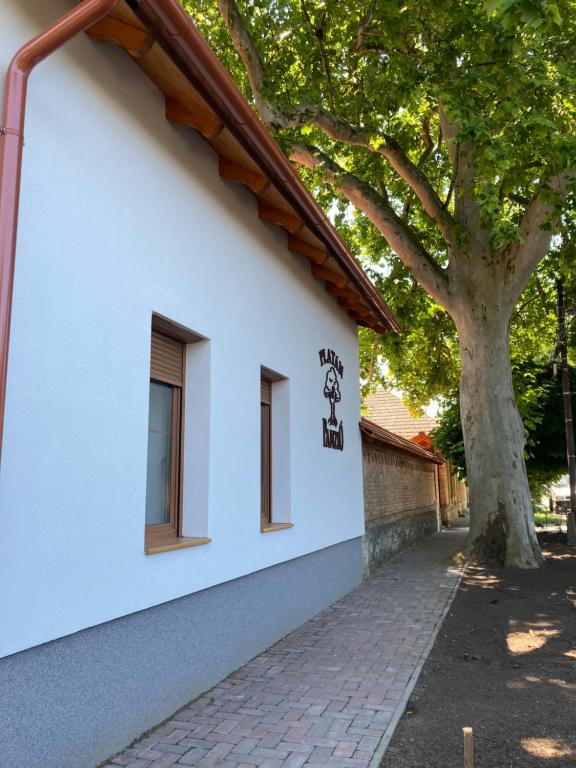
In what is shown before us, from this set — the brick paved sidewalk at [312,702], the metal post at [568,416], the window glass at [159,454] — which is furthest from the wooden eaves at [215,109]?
the metal post at [568,416]

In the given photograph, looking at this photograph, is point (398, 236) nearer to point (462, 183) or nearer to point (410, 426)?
point (462, 183)

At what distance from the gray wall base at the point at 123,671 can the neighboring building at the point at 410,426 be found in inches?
723

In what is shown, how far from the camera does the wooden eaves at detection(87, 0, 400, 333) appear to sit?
11.7 feet

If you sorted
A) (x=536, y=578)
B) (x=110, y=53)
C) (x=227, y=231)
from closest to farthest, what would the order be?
(x=110, y=53)
(x=227, y=231)
(x=536, y=578)

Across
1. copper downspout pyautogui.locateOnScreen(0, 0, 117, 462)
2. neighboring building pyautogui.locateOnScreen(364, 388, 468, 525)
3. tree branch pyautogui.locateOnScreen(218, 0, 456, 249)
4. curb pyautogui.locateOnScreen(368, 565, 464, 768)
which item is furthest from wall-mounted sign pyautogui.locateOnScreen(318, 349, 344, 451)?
neighboring building pyautogui.locateOnScreen(364, 388, 468, 525)

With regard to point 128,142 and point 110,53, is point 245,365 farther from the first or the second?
point 110,53

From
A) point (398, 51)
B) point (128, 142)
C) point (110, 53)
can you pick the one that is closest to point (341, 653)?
point (128, 142)

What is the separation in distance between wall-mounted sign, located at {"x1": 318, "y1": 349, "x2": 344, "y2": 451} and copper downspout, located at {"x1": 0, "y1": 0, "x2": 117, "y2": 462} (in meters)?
5.54

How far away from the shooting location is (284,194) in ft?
18.7

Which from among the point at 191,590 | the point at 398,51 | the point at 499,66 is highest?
the point at 398,51

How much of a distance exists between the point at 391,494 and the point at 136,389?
9.78 m

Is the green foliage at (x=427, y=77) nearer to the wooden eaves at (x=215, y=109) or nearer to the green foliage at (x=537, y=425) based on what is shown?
the wooden eaves at (x=215, y=109)

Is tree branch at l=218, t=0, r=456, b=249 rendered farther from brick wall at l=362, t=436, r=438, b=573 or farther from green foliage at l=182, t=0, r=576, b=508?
brick wall at l=362, t=436, r=438, b=573

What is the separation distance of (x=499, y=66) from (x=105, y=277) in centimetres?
716
